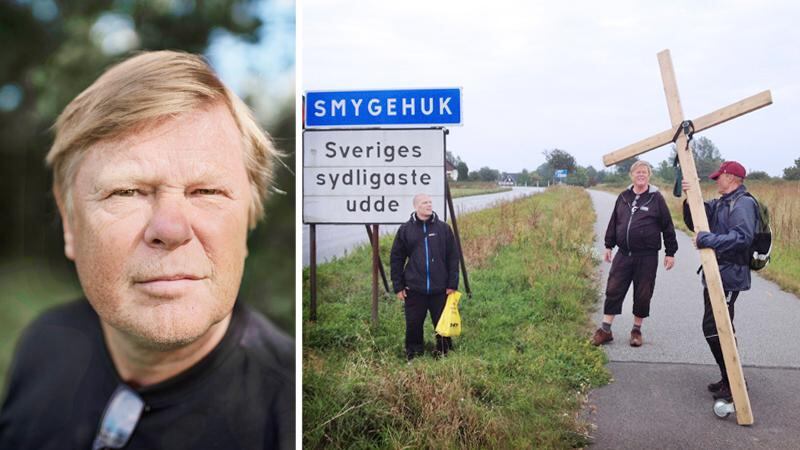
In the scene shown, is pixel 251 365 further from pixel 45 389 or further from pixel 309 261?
pixel 45 389

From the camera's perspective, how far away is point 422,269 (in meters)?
2.85

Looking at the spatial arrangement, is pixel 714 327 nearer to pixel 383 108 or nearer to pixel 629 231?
pixel 629 231

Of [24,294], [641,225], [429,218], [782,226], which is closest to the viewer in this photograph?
[24,294]

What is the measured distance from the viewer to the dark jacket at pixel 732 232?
2.57m

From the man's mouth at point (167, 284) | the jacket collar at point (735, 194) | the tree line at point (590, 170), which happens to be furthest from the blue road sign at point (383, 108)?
the jacket collar at point (735, 194)

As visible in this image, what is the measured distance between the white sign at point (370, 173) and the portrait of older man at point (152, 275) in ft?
1.01

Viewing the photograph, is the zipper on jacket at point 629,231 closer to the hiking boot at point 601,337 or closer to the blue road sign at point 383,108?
the hiking boot at point 601,337

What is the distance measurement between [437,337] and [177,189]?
120 cm

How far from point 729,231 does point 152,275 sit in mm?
2142

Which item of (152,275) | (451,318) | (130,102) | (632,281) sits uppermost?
(130,102)

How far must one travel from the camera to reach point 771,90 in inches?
101

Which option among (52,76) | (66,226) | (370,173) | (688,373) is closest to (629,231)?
(688,373)

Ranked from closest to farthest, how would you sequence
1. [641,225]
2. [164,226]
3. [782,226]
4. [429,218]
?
1. [164,226]
2. [782,226]
3. [641,225]
4. [429,218]

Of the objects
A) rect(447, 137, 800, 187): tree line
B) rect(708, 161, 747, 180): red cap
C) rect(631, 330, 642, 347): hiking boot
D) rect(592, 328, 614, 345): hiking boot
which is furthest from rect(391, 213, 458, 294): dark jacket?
rect(708, 161, 747, 180): red cap
